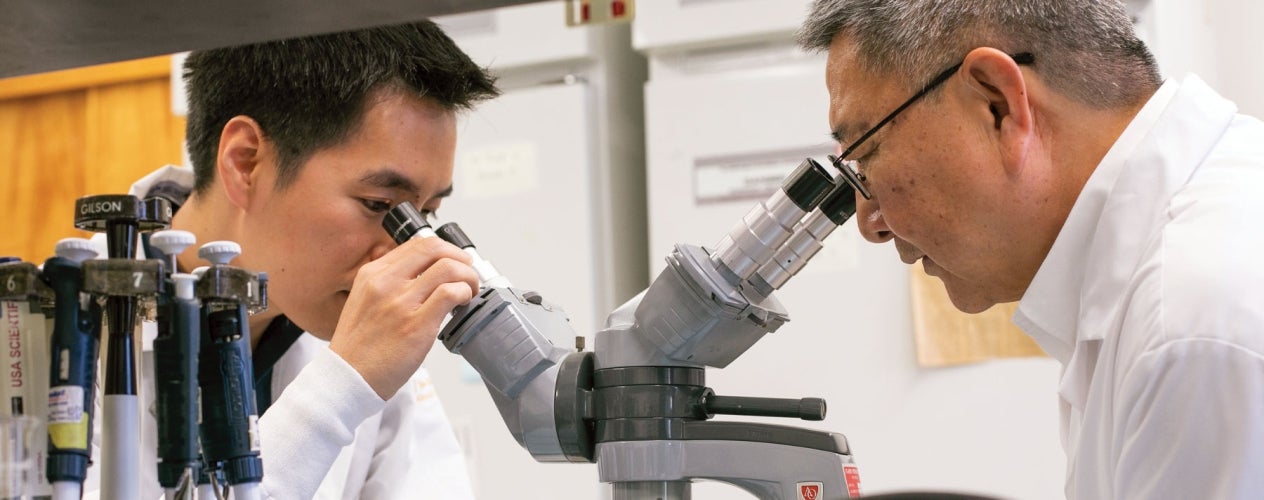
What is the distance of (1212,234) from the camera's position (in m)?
0.91

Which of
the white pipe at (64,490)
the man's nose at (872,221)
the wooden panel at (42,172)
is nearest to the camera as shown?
the white pipe at (64,490)

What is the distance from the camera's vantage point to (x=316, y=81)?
1426 mm

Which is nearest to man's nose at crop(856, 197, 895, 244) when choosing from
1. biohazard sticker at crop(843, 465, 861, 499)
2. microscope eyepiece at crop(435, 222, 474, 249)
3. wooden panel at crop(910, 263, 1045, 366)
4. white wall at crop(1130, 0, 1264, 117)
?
biohazard sticker at crop(843, 465, 861, 499)

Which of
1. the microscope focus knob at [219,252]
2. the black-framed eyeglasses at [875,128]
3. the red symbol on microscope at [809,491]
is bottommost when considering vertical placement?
the red symbol on microscope at [809,491]

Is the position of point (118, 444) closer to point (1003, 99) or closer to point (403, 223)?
point (403, 223)

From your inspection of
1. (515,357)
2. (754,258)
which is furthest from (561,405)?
(754,258)

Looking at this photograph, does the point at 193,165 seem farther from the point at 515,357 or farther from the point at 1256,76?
the point at 1256,76

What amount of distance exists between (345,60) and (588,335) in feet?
2.99

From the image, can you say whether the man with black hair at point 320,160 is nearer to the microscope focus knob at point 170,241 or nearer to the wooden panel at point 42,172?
the microscope focus knob at point 170,241

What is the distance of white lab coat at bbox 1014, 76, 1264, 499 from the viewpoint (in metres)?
0.85

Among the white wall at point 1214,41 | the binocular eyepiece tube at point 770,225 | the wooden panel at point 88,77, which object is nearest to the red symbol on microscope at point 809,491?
the binocular eyepiece tube at point 770,225

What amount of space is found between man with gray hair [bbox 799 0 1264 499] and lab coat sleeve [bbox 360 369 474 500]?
0.68m

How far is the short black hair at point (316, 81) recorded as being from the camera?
141 centimetres

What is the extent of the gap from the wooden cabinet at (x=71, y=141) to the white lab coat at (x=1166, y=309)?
2417mm
